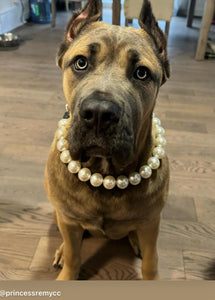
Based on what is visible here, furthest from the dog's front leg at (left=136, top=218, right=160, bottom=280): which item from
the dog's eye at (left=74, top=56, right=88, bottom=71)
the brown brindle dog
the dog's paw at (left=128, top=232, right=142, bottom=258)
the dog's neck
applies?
the dog's eye at (left=74, top=56, right=88, bottom=71)

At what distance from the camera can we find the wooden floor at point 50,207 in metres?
1.32

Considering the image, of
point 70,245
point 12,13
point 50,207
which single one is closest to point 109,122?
point 70,245

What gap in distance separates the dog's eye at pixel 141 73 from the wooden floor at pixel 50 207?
2.80ft

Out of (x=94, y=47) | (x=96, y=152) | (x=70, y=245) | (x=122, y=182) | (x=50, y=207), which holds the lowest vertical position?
(x=50, y=207)

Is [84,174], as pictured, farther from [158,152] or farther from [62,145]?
[158,152]

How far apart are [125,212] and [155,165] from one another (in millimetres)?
194

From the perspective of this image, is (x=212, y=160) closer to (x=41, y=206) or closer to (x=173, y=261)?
(x=173, y=261)

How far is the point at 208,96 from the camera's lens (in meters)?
2.79

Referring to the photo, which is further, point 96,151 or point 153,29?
point 153,29

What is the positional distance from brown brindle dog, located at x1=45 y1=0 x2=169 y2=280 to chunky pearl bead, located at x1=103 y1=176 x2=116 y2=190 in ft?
0.10

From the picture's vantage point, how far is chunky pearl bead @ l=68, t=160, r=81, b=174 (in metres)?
0.96

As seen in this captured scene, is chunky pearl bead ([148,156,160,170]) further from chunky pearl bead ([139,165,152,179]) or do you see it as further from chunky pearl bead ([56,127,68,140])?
chunky pearl bead ([56,127,68,140])

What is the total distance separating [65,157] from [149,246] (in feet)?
1.65

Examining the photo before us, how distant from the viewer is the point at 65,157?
0.98 meters
